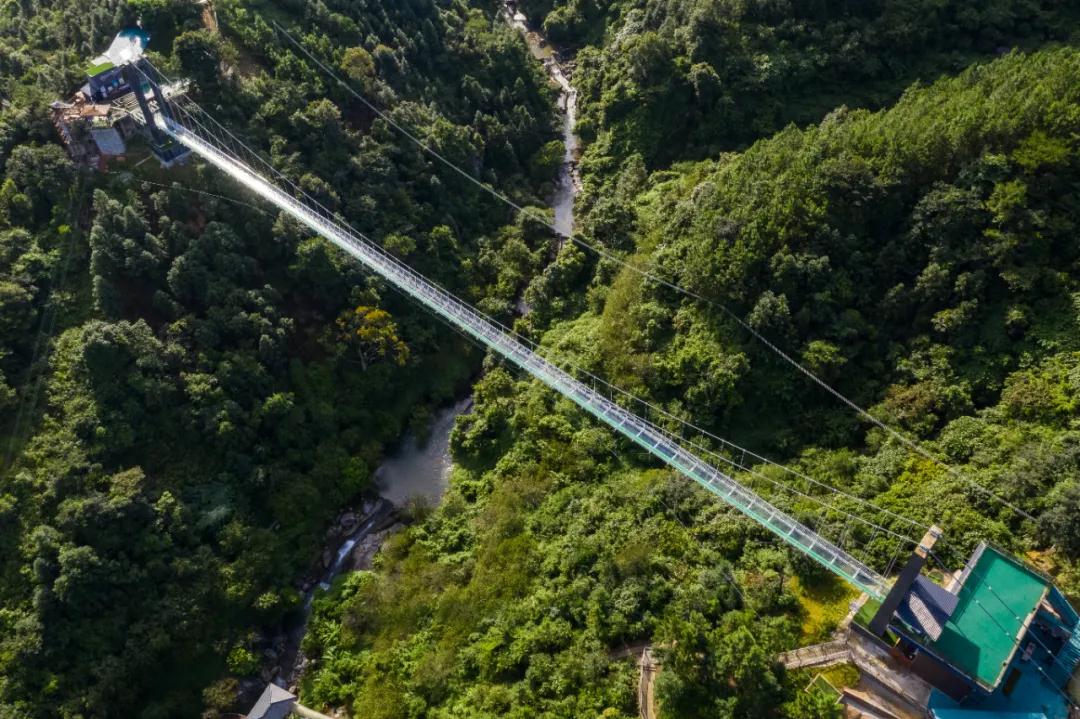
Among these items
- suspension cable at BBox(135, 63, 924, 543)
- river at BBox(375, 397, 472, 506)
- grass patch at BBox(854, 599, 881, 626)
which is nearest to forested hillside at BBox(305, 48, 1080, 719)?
suspension cable at BBox(135, 63, 924, 543)

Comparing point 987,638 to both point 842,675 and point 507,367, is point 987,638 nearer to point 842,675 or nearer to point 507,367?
point 842,675

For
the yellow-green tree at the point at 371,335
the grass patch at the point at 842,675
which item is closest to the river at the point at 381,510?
the yellow-green tree at the point at 371,335

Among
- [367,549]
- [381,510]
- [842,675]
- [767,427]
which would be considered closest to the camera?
[842,675]

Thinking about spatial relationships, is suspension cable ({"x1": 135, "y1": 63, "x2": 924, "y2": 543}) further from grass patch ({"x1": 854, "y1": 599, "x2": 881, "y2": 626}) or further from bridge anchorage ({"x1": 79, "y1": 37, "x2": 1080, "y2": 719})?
grass patch ({"x1": 854, "y1": 599, "x2": 881, "y2": 626})

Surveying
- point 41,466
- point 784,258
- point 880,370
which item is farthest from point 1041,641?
point 41,466

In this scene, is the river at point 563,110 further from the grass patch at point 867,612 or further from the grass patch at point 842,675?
the grass patch at point 842,675

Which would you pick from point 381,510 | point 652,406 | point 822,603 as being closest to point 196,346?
point 381,510
